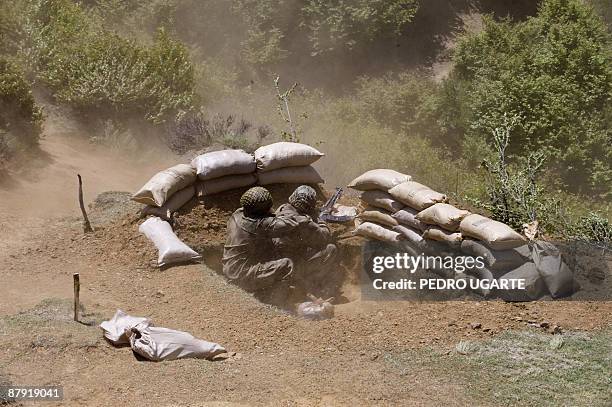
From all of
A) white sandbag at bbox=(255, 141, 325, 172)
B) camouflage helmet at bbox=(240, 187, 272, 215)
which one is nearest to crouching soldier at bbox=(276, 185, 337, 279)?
camouflage helmet at bbox=(240, 187, 272, 215)

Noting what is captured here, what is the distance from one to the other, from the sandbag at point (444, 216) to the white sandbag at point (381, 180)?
82 centimetres

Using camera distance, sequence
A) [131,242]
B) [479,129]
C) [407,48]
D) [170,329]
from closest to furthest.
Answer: [170,329] → [131,242] → [479,129] → [407,48]

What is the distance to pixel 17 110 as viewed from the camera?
12852 mm

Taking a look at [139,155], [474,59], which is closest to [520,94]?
[474,59]

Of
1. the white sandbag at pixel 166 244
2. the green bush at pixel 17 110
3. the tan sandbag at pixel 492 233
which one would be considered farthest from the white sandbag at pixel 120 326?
the green bush at pixel 17 110

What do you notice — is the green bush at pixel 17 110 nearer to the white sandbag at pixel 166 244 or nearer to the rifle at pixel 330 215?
the white sandbag at pixel 166 244

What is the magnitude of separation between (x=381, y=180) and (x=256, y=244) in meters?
1.74

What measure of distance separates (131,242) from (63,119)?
704 centimetres

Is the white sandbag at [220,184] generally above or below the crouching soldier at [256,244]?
above

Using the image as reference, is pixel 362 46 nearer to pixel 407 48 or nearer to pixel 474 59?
pixel 407 48

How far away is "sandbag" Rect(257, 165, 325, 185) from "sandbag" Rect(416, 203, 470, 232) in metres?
2.10

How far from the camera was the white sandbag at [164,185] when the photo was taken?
8.67 m

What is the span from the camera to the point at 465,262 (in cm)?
773

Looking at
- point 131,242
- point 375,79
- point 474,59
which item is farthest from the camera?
point 375,79
